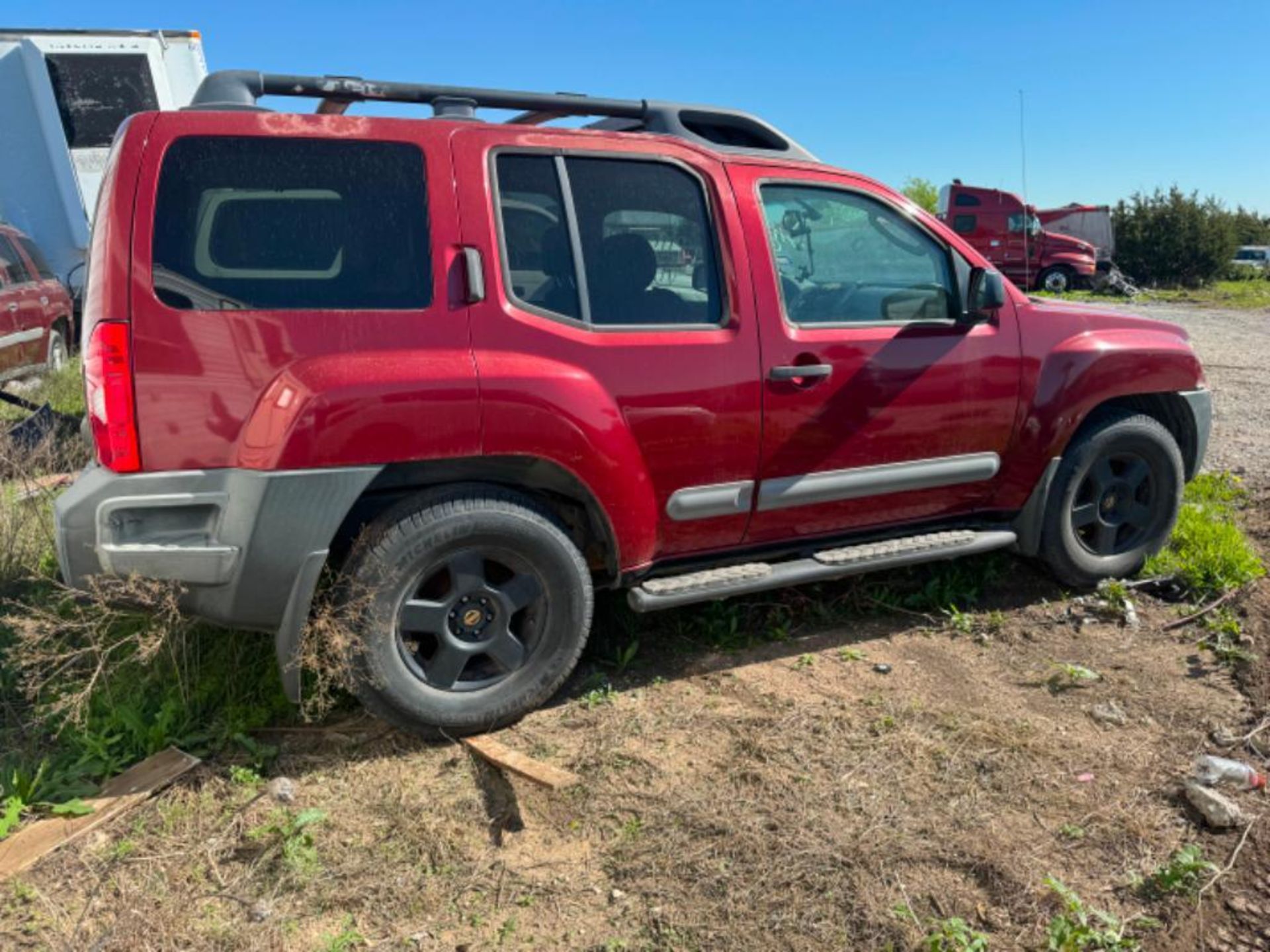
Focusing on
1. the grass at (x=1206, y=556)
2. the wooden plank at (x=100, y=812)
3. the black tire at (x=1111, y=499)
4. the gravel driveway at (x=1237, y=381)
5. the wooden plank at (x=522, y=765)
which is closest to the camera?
the wooden plank at (x=100, y=812)

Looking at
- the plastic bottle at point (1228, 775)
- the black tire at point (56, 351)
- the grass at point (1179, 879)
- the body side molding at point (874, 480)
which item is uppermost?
the black tire at point (56, 351)

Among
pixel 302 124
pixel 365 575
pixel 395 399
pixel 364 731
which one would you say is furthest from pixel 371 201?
pixel 364 731

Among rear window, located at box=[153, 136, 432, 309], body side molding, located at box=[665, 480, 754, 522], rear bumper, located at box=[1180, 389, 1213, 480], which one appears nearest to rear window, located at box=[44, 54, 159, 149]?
rear window, located at box=[153, 136, 432, 309]

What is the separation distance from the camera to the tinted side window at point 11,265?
8.79m

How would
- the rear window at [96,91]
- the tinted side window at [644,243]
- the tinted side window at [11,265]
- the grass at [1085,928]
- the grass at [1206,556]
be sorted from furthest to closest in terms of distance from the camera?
1. the rear window at [96,91]
2. the tinted side window at [11,265]
3. the grass at [1206,556]
4. the tinted side window at [644,243]
5. the grass at [1085,928]

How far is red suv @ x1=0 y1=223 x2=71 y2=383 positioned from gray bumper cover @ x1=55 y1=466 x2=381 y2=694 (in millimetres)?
6897

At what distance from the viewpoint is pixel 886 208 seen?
3848mm

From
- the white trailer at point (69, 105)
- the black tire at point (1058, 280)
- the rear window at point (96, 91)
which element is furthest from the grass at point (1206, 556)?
the black tire at point (1058, 280)

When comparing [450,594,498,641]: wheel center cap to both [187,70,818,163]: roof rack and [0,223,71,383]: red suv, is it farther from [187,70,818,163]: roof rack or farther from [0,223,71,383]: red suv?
[0,223,71,383]: red suv

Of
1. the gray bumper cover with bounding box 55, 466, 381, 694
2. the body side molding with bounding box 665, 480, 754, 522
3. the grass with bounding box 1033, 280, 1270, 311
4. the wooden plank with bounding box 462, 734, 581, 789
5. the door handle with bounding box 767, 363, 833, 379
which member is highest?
the door handle with bounding box 767, 363, 833, 379

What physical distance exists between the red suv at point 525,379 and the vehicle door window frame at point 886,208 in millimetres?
13

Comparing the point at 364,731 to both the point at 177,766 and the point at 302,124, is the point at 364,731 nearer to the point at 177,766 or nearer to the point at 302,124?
the point at 177,766

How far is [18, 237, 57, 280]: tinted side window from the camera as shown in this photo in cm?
952

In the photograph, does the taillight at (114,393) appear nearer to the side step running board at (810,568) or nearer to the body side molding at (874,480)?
the side step running board at (810,568)
